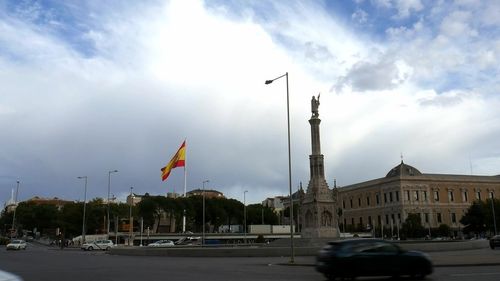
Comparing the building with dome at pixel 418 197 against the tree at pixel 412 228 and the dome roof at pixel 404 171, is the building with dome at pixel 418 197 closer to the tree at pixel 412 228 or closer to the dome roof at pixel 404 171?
the dome roof at pixel 404 171

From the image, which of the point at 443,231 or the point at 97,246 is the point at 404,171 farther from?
the point at 97,246

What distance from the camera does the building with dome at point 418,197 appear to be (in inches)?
4656

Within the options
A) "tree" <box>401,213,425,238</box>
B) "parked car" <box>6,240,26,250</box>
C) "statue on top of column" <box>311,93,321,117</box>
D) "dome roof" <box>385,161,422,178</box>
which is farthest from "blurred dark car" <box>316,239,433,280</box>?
"dome roof" <box>385,161,422,178</box>

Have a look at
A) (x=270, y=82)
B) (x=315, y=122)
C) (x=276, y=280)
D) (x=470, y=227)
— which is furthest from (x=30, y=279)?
(x=470, y=227)

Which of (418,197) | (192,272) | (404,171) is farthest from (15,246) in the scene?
(418,197)

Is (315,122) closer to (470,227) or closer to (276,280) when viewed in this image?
(276,280)

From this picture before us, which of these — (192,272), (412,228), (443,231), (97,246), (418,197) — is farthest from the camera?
(418,197)

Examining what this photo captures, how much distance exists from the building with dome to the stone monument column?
6366 cm

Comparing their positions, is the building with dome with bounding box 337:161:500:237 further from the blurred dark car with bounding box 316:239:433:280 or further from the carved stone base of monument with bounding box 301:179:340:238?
the blurred dark car with bounding box 316:239:433:280

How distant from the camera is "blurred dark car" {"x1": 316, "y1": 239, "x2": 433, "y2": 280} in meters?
16.5

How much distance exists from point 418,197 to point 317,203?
3008 inches

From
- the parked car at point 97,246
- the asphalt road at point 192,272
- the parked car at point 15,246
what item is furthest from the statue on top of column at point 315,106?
the parked car at point 15,246

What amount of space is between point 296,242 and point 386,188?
79.5 meters

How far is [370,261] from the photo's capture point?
16.6 metres
